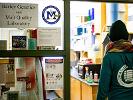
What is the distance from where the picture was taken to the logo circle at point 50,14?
2346mm

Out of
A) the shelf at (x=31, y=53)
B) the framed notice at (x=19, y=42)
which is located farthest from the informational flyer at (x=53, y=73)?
the framed notice at (x=19, y=42)

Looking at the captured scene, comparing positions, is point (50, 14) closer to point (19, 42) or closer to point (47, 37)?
point (47, 37)

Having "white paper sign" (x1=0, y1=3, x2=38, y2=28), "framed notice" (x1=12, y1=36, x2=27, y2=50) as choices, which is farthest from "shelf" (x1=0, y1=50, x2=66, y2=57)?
"white paper sign" (x1=0, y1=3, x2=38, y2=28)

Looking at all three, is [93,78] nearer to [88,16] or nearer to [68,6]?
[88,16]

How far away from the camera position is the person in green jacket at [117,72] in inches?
92.4

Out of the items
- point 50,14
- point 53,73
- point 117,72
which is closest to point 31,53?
point 53,73

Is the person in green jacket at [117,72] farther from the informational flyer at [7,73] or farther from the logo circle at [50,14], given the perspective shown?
the informational flyer at [7,73]

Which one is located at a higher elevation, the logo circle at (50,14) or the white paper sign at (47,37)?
the logo circle at (50,14)

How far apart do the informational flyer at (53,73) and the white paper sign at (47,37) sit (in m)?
0.16

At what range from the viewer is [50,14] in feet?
7.71

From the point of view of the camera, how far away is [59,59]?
2.38 meters

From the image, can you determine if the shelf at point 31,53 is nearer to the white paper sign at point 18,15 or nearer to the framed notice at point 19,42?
the framed notice at point 19,42

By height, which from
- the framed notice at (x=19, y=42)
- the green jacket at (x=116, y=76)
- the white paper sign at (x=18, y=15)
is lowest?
the green jacket at (x=116, y=76)

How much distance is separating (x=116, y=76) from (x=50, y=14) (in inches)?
33.2
